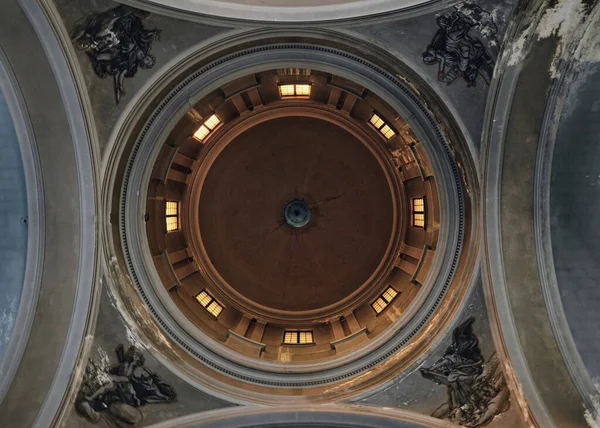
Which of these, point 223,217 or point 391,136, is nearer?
point 391,136

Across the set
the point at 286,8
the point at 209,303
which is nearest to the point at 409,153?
the point at 286,8

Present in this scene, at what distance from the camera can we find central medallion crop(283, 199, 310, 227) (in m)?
18.7

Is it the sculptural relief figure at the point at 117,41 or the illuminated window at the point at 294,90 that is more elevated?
the illuminated window at the point at 294,90

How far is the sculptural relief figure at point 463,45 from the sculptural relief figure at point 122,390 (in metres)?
12.5

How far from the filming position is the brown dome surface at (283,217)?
62.0ft

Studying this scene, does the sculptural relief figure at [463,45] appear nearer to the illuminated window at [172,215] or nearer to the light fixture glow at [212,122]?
the light fixture glow at [212,122]

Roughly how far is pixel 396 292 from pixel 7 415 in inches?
527

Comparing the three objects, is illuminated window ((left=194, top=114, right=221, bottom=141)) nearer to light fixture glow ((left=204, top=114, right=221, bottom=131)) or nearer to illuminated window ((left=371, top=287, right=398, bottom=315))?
light fixture glow ((left=204, top=114, right=221, bottom=131))

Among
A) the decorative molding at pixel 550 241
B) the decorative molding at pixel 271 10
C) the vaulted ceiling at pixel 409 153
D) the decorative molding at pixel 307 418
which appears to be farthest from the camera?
the decorative molding at pixel 307 418

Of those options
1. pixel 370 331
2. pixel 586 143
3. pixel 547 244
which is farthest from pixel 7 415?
pixel 586 143

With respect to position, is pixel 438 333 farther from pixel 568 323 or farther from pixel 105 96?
pixel 105 96

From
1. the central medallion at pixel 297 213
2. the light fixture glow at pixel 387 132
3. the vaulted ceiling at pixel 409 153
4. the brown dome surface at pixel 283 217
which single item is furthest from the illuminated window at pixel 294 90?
the central medallion at pixel 297 213

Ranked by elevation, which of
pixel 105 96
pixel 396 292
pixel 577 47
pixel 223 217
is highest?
pixel 577 47

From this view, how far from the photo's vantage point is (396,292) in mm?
17828
